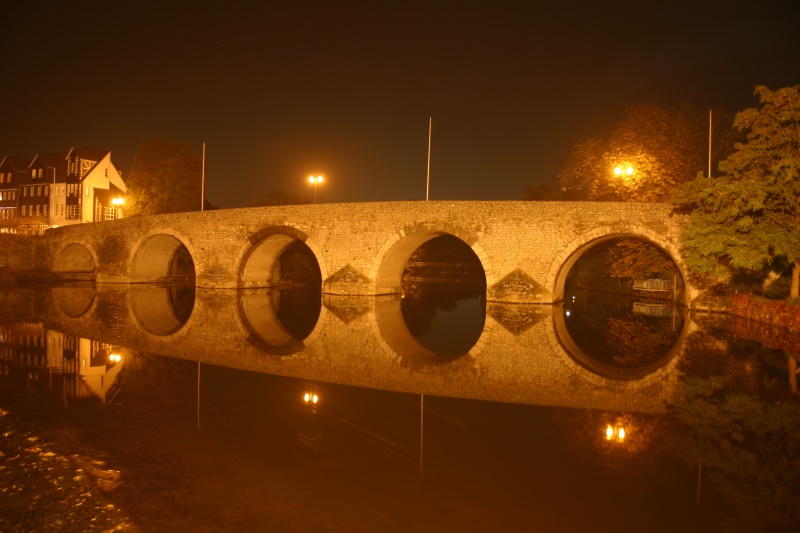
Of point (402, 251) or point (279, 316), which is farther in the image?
point (402, 251)

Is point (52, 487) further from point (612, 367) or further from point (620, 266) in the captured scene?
point (620, 266)

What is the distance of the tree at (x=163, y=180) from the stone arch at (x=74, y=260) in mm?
8351

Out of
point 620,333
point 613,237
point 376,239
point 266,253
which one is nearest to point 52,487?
point 620,333

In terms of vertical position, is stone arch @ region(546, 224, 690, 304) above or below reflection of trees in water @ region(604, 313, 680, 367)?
above

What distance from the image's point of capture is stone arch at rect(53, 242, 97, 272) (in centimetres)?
3659

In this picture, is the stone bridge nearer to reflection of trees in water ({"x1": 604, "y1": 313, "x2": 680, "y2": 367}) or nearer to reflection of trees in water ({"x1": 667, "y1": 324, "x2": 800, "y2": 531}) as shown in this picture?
reflection of trees in water ({"x1": 604, "y1": 313, "x2": 680, "y2": 367})

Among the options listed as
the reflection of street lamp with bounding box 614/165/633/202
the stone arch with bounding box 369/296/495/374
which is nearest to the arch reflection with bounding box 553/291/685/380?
the stone arch with bounding box 369/296/495/374

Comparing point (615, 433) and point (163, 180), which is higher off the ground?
point (163, 180)

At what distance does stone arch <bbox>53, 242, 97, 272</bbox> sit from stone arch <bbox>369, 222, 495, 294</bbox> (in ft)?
64.5

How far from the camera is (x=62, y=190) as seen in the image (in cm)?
5750

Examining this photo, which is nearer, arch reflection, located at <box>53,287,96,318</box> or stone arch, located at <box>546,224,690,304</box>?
arch reflection, located at <box>53,287,96,318</box>

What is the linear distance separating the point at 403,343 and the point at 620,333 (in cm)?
663

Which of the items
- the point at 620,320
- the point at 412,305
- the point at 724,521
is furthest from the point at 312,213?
the point at 724,521

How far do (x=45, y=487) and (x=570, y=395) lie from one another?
727 cm
